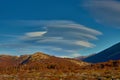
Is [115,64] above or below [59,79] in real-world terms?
above

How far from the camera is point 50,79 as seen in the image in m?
70.6

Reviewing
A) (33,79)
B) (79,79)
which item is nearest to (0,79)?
(33,79)

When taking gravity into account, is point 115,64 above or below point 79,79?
above

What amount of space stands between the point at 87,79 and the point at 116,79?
28.1 feet

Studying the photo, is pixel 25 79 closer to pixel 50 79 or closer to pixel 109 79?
pixel 50 79

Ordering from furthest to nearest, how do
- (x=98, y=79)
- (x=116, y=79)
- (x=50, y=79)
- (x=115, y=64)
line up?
(x=115, y=64) → (x=50, y=79) → (x=98, y=79) → (x=116, y=79)

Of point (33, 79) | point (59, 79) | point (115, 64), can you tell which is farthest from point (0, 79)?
point (115, 64)

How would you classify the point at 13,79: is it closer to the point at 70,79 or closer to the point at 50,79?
the point at 50,79

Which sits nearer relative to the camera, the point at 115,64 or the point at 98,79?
the point at 98,79

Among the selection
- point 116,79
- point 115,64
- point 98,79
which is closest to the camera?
point 116,79

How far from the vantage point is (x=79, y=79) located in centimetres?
6738

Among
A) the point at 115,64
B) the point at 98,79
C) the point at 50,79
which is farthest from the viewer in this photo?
the point at 115,64

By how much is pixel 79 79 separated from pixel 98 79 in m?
4.47

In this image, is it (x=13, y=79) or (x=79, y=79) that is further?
(x=13, y=79)
